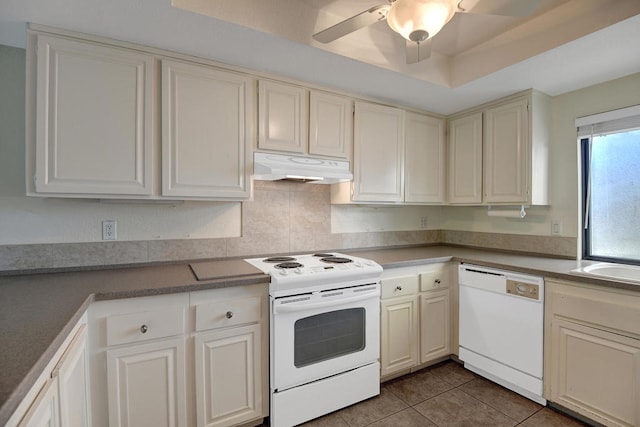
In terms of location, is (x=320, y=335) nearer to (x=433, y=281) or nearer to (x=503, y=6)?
(x=433, y=281)

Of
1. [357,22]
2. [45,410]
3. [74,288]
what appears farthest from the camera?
[74,288]

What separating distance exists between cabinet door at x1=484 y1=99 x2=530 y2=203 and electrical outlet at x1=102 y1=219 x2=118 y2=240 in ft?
9.24

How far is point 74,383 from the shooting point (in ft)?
3.88

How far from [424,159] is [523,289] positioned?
1.34m

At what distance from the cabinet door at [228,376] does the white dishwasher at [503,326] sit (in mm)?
1628

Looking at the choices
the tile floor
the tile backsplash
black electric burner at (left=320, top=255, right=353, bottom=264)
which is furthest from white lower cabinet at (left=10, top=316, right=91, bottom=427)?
black electric burner at (left=320, top=255, right=353, bottom=264)

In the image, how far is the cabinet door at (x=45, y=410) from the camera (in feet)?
2.61

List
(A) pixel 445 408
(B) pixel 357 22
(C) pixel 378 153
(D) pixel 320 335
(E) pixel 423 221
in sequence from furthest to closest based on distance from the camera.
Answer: (E) pixel 423 221 < (C) pixel 378 153 < (A) pixel 445 408 < (D) pixel 320 335 < (B) pixel 357 22

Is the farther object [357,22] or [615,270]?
[615,270]

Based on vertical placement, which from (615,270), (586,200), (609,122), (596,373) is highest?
(609,122)

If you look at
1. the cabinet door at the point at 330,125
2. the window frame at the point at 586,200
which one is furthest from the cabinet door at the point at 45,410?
the window frame at the point at 586,200

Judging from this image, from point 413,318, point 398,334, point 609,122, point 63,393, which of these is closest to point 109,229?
point 63,393

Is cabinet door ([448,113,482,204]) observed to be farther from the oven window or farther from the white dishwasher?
the oven window

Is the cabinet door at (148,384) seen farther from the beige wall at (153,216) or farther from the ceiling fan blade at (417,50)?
the ceiling fan blade at (417,50)
